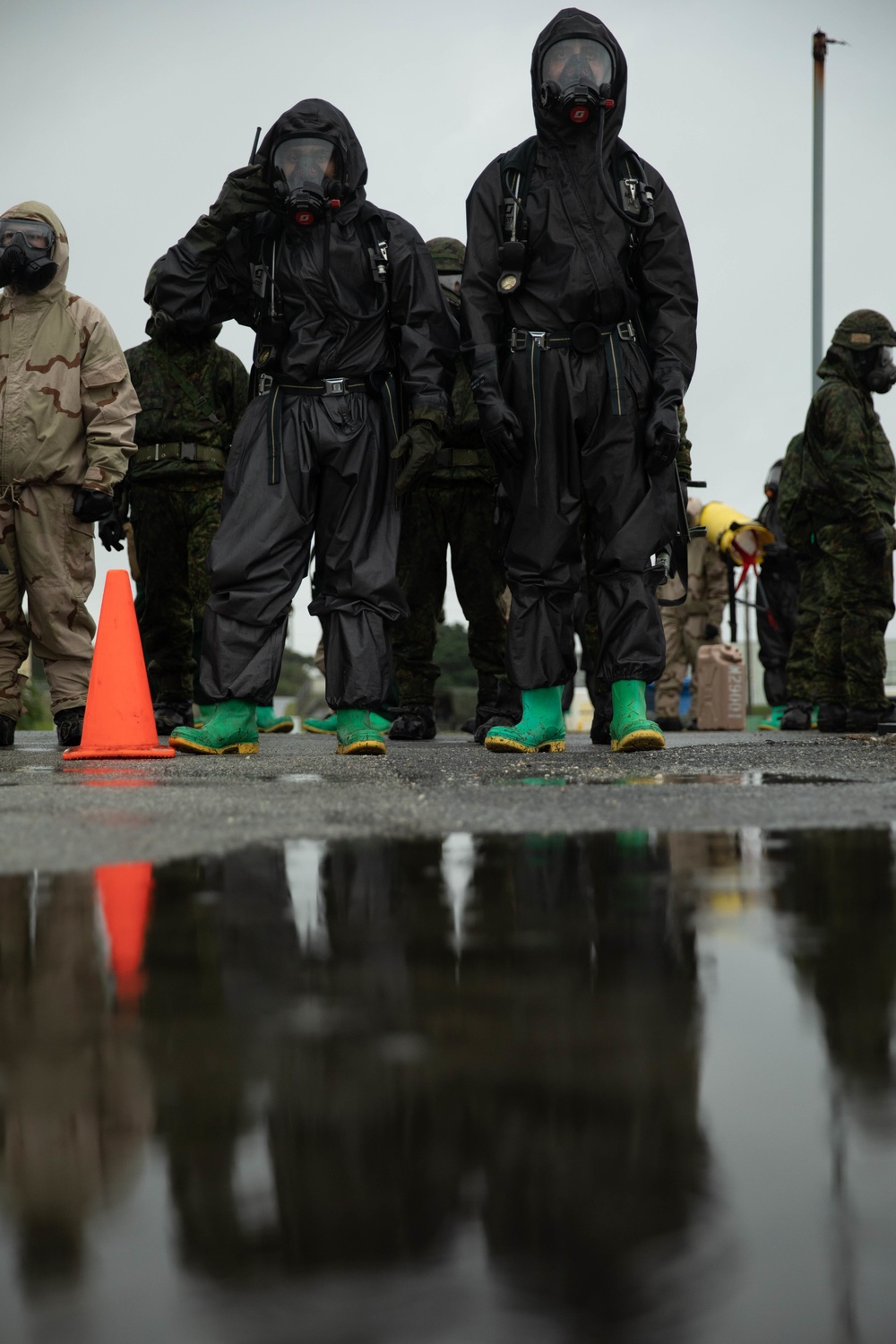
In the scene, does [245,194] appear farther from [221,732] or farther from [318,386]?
[221,732]

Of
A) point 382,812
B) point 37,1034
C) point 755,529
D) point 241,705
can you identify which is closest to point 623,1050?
point 37,1034

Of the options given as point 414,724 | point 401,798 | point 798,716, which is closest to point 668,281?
point 401,798

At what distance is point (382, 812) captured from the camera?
7.79 ft

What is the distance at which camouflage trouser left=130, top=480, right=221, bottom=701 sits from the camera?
22.1ft

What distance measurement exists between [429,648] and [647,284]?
274cm

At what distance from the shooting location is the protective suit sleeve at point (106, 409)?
5820mm

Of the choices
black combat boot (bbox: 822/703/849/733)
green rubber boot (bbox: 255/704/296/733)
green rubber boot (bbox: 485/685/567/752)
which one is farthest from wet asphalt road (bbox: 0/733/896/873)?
black combat boot (bbox: 822/703/849/733)

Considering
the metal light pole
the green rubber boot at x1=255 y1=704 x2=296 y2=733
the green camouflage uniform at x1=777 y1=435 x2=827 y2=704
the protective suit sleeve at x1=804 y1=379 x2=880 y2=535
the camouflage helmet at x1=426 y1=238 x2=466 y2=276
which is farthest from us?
the metal light pole

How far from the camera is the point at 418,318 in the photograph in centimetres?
472

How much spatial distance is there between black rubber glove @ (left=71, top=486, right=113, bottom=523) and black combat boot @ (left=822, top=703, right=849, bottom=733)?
13.9 feet

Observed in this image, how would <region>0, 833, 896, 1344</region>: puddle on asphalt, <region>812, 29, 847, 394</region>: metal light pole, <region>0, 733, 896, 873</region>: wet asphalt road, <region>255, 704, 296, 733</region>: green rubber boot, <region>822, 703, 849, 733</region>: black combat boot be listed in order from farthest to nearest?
1. <region>812, 29, 847, 394</region>: metal light pole
2. <region>822, 703, 849, 733</region>: black combat boot
3. <region>255, 704, 296, 733</region>: green rubber boot
4. <region>0, 733, 896, 873</region>: wet asphalt road
5. <region>0, 833, 896, 1344</region>: puddle on asphalt

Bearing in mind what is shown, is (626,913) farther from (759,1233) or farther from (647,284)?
(647,284)

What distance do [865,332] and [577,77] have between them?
3.87 metres

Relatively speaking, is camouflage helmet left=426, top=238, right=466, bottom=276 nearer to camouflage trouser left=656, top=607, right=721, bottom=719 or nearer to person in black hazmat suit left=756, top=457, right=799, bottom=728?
camouflage trouser left=656, top=607, right=721, bottom=719
